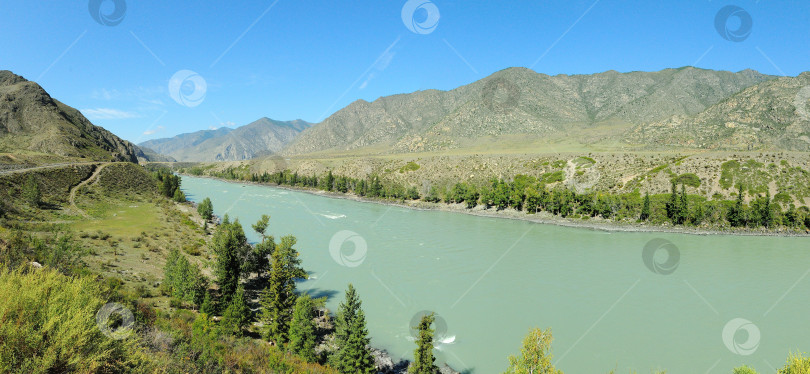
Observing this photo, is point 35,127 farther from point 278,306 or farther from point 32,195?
point 278,306

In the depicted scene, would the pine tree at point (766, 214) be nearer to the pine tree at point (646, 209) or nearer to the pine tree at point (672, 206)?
the pine tree at point (672, 206)

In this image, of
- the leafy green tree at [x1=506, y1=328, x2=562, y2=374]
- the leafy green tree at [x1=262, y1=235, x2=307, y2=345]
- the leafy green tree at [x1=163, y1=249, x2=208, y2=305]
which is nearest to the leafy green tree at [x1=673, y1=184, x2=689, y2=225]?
the leafy green tree at [x1=506, y1=328, x2=562, y2=374]

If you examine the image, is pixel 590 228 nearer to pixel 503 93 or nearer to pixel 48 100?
pixel 503 93

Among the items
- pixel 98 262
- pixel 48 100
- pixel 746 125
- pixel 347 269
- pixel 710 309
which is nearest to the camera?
pixel 98 262

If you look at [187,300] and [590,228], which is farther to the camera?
[590,228]

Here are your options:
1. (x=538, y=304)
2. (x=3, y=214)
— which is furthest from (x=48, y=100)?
(x=538, y=304)

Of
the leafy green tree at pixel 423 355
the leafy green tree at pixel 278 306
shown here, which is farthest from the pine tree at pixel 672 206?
the leafy green tree at pixel 278 306

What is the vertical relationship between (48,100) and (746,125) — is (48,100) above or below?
below

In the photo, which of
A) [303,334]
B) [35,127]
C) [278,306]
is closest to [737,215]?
[303,334]
